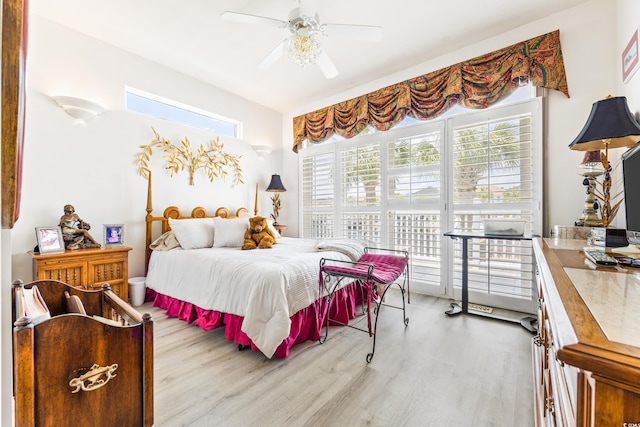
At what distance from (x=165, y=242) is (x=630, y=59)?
171 inches

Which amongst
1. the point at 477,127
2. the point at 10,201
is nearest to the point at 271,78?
the point at 477,127

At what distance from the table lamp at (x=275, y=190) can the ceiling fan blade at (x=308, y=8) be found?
2.60m

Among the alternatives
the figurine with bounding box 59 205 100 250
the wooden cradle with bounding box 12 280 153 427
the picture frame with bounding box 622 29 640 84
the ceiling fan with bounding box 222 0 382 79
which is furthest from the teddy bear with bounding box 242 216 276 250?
the picture frame with bounding box 622 29 640 84

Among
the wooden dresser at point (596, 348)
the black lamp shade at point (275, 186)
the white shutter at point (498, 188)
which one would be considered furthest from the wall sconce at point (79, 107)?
the white shutter at point (498, 188)

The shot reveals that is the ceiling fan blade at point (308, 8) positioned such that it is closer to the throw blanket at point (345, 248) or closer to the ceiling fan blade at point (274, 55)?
the ceiling fan blade at point (274, 55)

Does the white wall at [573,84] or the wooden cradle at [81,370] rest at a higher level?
the white wall at [573,84]

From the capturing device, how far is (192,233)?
3062 mm

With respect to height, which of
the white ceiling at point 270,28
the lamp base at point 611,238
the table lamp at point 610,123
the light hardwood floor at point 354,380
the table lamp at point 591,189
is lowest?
the light hardwood floor at point 354,380

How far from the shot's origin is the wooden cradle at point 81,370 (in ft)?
2.39

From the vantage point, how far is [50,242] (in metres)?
2.41

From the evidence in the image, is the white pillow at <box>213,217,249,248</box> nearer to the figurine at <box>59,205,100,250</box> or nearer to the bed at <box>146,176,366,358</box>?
the bed at <box>146,176,366,358</box>

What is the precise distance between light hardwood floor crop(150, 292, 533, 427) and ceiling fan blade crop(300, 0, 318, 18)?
2.50 m

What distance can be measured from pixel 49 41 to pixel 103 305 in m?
2.95

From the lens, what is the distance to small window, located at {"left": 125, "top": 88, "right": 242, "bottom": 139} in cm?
323
